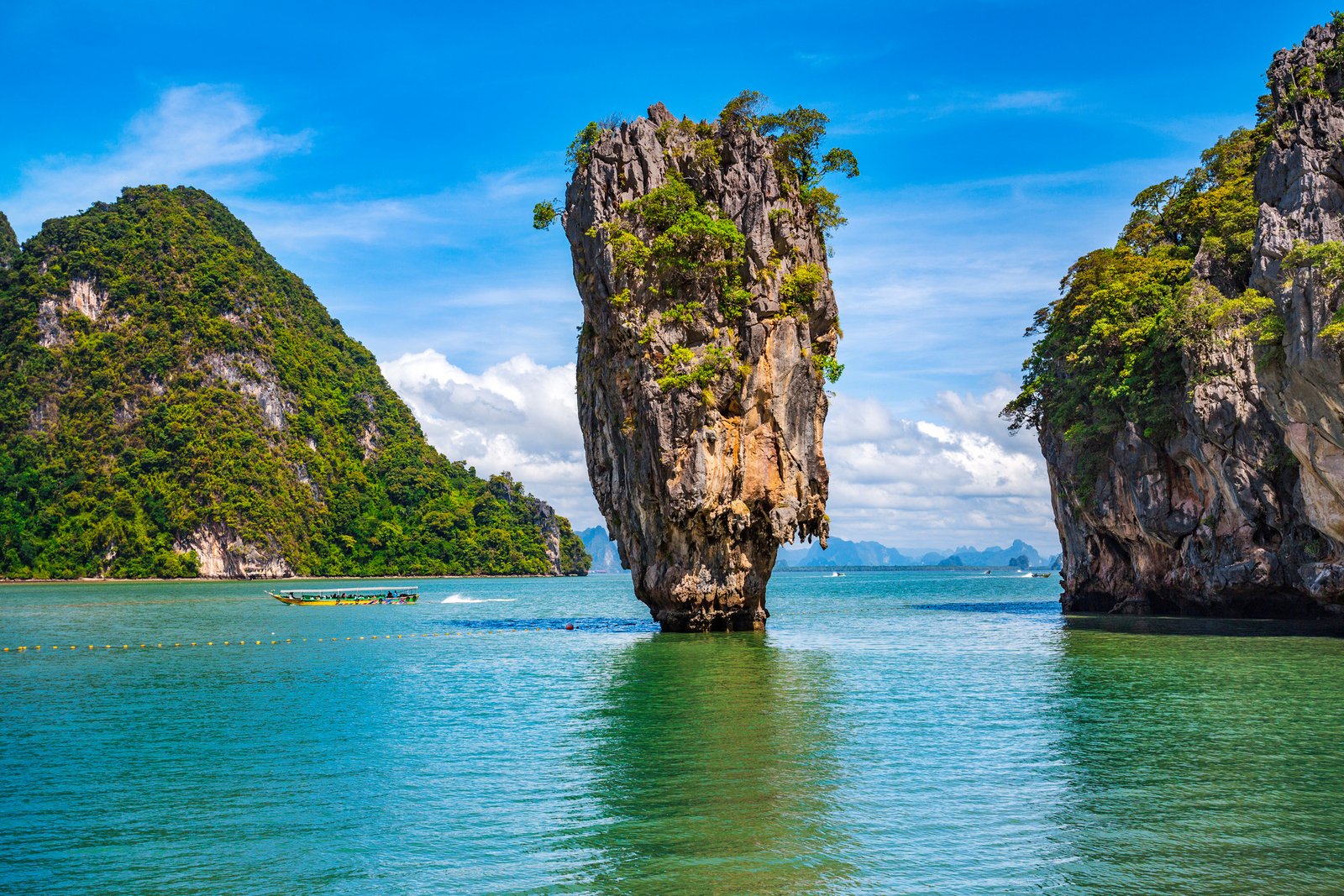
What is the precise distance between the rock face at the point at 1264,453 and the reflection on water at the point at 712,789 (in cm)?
1819

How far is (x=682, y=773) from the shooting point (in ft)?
52.1

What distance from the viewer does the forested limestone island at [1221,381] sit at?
32.2m

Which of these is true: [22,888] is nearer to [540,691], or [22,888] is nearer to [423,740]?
[423,740]

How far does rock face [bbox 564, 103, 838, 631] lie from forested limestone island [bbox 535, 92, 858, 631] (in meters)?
0.07

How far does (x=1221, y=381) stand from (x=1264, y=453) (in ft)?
10.4

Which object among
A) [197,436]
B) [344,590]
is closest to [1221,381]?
[344,590]

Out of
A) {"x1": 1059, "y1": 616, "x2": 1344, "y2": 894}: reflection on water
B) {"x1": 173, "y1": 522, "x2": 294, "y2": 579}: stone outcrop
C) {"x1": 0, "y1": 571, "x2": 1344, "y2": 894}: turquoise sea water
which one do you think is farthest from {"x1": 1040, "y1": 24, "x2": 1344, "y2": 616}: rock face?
{"x1": 173, "y1": 522, "x2": 294, "y2": 579}: stone outcrop

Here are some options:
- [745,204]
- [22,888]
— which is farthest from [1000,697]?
[745,204]

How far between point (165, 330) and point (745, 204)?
12171 centimetres

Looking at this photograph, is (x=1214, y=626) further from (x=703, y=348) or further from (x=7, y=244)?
(x=7, y=244)

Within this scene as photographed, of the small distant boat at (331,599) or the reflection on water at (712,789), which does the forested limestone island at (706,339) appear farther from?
the small distant boat at (331,599)

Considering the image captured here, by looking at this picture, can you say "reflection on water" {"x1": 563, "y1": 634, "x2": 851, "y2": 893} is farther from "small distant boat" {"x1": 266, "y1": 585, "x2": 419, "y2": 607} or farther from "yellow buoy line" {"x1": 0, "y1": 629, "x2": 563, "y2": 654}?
"small distant boat" {"x1": 266, "y1": 585, "x2": 419, "y2": 607}

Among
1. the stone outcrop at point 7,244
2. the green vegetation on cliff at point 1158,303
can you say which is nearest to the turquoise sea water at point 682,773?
the green vegetation on cliff at point 1158,303

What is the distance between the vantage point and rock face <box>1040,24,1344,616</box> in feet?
104
